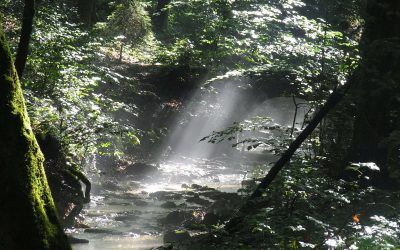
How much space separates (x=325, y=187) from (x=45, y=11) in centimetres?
840

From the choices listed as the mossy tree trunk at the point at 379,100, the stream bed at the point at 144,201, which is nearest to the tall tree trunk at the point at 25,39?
the mossy tree trunk at the point at 379,100

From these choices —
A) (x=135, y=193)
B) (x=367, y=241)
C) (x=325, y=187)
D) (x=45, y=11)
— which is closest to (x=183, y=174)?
(x=135, y=193)

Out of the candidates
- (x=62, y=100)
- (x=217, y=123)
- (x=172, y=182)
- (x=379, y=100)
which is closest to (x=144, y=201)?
(x=172, y=182)

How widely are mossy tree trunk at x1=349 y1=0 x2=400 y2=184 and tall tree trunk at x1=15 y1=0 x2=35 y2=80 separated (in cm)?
320

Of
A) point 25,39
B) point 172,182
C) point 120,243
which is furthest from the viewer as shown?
point 172,182

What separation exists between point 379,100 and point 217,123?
16.5 m

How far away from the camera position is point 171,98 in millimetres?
16406

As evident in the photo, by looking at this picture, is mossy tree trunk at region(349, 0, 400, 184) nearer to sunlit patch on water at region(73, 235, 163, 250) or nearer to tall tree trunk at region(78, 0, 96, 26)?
sunlit patch on water at region(73, 235, 163, 250)

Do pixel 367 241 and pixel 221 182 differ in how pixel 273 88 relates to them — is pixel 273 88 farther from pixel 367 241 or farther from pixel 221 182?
pixel 367 241

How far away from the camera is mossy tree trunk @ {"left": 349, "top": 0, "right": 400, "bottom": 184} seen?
4.41 metres

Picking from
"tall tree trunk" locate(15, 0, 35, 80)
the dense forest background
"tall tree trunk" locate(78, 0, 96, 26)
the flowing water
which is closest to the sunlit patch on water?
the flowing water

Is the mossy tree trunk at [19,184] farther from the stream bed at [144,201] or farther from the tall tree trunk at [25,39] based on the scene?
the stream bed at [144,201]

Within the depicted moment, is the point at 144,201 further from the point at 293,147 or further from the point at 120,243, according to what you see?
the point at 293,147

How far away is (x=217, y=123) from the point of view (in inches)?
862
